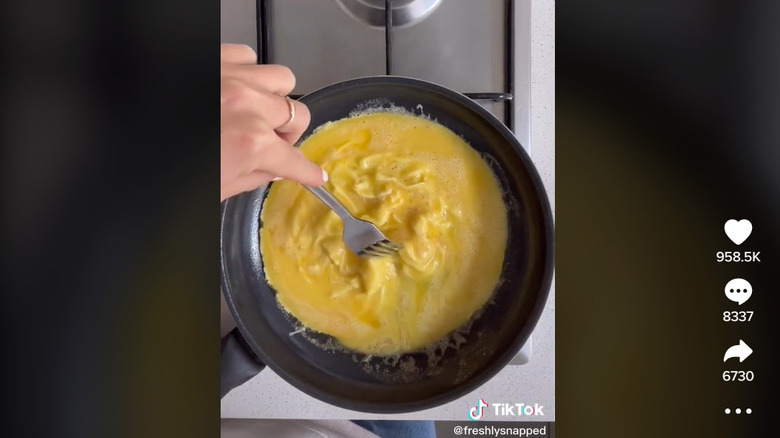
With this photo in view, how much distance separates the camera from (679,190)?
289mm

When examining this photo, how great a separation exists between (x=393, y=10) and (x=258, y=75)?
0.23 m

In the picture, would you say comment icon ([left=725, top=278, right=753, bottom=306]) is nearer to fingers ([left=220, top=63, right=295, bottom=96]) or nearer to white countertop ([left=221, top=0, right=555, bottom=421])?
white countertop ([left=221, top=0, right=555, bottom=421])

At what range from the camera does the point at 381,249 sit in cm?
48

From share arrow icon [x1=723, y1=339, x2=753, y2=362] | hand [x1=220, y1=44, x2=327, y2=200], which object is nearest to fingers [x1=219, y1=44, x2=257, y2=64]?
hand [x1=220, y1=44, x2=327, y2=200]

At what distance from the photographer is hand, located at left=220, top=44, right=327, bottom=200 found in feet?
1.13

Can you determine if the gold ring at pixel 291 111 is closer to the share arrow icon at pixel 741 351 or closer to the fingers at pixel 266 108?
the fingers at pixel 266 108

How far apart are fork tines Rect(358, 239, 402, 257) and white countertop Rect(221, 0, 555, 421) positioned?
13cm

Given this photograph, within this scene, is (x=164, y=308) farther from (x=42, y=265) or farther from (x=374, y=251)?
(x=374, y=251)

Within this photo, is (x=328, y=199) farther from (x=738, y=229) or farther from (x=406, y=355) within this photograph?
(x=738, y=229)

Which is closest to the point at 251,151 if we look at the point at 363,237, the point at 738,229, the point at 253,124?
the point at 253,124

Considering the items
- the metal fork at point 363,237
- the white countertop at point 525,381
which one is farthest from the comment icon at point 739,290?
the metal fork at point 363,237

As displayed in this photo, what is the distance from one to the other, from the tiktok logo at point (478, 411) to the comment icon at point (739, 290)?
178mm

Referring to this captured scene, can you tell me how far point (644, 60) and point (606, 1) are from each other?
0.11 ft

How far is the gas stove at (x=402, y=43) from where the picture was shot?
497 millimetres
